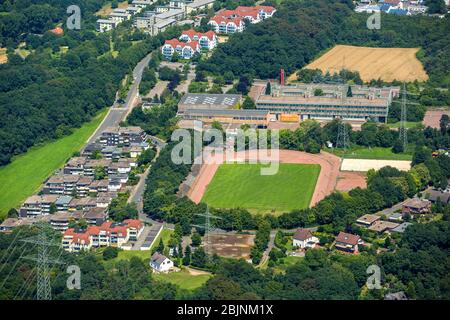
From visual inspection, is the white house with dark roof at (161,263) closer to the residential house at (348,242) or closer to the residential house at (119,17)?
the residential house at (348,242)

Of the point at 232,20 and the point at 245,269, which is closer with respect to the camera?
the point at 245,269

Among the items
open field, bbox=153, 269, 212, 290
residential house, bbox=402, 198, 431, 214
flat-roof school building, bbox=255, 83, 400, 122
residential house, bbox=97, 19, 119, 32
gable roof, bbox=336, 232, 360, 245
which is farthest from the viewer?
residential house, bbox=97, 19, 119, 32

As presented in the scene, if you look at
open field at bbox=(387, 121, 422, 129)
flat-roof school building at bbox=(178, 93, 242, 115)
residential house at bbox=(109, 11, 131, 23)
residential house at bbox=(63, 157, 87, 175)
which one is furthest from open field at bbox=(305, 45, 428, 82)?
residential house at bbox=(63, 157, 87, 175)

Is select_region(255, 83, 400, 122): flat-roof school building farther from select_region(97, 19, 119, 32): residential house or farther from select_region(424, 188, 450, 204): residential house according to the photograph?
select_region(97, 19, 119, 32): residential house
